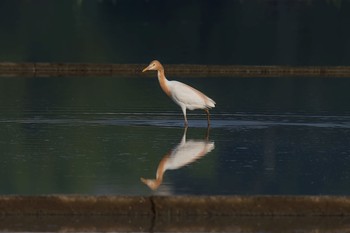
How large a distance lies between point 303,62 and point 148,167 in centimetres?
4571

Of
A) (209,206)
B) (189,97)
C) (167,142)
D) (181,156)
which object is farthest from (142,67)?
(209,206)

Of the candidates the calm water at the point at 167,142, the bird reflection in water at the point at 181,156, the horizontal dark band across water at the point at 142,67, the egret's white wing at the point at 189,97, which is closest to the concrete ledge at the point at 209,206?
the calm water at the point at 167,142

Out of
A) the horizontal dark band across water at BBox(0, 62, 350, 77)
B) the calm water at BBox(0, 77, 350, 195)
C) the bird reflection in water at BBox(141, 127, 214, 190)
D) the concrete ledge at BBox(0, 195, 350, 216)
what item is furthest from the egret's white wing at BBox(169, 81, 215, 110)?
the horizontal dark band across water at BBox(0, 62, 350, 77)

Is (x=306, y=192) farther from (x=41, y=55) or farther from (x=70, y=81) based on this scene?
(x=41, y=55)

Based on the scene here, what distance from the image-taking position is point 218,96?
111ft

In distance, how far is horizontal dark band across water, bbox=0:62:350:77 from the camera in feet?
140

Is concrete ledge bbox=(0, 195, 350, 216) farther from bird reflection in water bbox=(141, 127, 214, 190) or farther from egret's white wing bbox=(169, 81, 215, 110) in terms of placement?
egret's white wing bbox=(169, 81, 215, 110)

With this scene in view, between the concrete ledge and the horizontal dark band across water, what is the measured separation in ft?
92.2

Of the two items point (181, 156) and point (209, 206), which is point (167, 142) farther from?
point (209, 206)

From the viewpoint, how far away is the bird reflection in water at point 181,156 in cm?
1692

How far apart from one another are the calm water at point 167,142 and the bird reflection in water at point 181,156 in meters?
0.02

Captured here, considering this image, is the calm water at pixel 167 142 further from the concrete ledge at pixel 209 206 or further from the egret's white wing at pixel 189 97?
the concrete ledge at pixel 209 206

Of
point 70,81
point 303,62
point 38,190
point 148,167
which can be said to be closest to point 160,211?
point 38,190

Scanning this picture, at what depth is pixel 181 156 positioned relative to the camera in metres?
19.8
